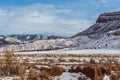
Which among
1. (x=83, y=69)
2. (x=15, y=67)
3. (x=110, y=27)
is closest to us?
(x=83, y=69)

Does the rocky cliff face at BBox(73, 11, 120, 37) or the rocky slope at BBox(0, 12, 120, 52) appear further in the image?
the rocky cliff face at BBox(73, 11, 120, 37)

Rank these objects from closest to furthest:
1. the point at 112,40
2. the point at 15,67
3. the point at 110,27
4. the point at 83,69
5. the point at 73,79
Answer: the point at 73,79 < the point at 83,69 < the point at 15,67 < the point at 112,40 < the point at 110,27

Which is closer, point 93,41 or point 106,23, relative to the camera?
point 93,41

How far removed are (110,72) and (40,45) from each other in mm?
103253

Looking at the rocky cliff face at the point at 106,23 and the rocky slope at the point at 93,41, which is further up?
the rocky cliff face at the point at 106,23

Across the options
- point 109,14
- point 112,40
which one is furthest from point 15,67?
point 109,14

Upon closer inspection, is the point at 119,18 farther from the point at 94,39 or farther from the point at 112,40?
the point at 112,40

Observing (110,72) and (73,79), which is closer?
(73,79)

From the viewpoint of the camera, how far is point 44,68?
27.4m

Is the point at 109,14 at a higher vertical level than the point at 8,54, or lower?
higher

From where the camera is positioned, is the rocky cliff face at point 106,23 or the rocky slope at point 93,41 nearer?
the rocky slope at point 93,41

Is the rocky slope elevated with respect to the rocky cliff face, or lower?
lower

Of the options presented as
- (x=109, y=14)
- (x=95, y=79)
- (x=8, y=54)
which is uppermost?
(x=109, y=14)

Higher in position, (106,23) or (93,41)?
(106,23)
